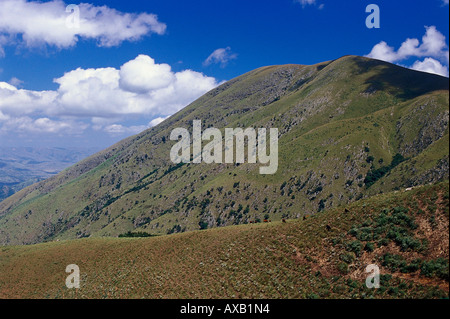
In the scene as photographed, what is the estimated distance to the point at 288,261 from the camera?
1598 inches

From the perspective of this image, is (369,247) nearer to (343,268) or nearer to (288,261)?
(343,268)

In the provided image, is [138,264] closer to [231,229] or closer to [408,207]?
[231,229]

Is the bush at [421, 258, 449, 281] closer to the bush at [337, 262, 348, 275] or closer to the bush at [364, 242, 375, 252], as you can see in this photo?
the bush at [364, 242, 375, 252]

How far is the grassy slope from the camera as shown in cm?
3091

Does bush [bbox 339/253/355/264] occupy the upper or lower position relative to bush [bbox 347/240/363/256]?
lower

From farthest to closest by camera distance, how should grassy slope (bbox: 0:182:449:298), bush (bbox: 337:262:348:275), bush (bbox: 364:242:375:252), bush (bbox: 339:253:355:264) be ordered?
1. bush (bbox: 339:253:355:264)
2. bush (bbox: 364:242:375:252)
3. bush (bbox: 337:262:348:275)
4. grassy slope (bbox: 0:182:449:298)

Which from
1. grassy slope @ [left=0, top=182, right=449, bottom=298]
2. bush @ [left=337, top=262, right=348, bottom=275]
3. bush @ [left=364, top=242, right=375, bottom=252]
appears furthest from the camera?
bush @ [left=364, top=242, right=375, bottom=252]

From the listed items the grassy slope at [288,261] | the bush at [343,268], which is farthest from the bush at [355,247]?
the bush at [343,268]

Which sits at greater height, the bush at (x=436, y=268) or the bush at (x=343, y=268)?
the bush at (x=436, y=268)

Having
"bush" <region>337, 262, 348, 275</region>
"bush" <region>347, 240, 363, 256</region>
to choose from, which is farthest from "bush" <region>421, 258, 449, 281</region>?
"bush" <region>337, 262, 348, 275</region>

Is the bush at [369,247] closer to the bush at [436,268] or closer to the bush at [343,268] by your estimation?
the bush at [343,268]

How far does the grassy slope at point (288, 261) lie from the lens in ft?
101

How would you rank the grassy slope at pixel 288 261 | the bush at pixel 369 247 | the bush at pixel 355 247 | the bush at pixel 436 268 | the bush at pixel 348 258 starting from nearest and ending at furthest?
the bush at pixel 436 268 → the grassy slope at pixel 288 261 → the bush at pixel 369 247 → the bush at pixel 348 258 → the bush at pixel 355 247

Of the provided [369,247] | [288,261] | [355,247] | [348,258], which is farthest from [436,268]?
[288,261]
